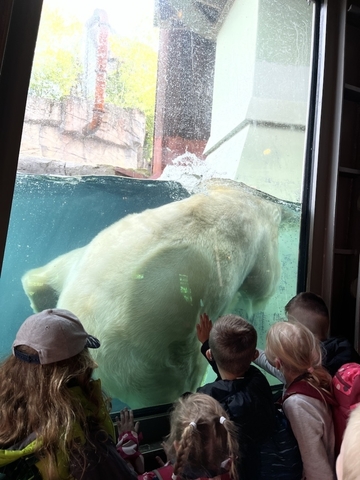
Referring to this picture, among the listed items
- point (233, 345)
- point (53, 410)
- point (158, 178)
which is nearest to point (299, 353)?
point (233, 345)

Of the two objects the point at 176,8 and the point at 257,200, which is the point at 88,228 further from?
the point at 176,8

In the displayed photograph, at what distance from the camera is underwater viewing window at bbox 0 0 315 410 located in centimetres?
146

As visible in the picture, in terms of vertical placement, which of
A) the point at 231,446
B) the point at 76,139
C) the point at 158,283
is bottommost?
the point at 231,446

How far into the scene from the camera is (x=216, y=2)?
196 cm

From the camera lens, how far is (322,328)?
1682mm

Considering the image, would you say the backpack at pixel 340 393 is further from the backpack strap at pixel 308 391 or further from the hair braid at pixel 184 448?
the hair braid at pixel 184 448

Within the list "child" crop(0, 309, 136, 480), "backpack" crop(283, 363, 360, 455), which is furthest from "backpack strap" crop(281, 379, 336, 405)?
"child" crop(0, 309, 136, 480)

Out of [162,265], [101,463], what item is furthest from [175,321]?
[101,463]

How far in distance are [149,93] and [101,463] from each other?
1.40 metres

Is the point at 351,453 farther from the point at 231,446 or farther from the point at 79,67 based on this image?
the point at 79,67

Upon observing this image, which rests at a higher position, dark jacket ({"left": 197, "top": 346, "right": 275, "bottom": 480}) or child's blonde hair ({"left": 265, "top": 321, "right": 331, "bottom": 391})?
child's blonde hair ({"left": 265, "top": 321, "right": 331, "bottom": 391})

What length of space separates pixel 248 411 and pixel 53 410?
1.72ft

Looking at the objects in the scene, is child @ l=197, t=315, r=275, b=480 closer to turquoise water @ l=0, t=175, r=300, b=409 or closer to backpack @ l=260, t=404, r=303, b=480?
backpack @ l=260, t=404, r=303, b=480

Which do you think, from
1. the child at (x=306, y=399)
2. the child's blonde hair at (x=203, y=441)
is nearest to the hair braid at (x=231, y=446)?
the child's blonde hair at (x=203, y=441)
